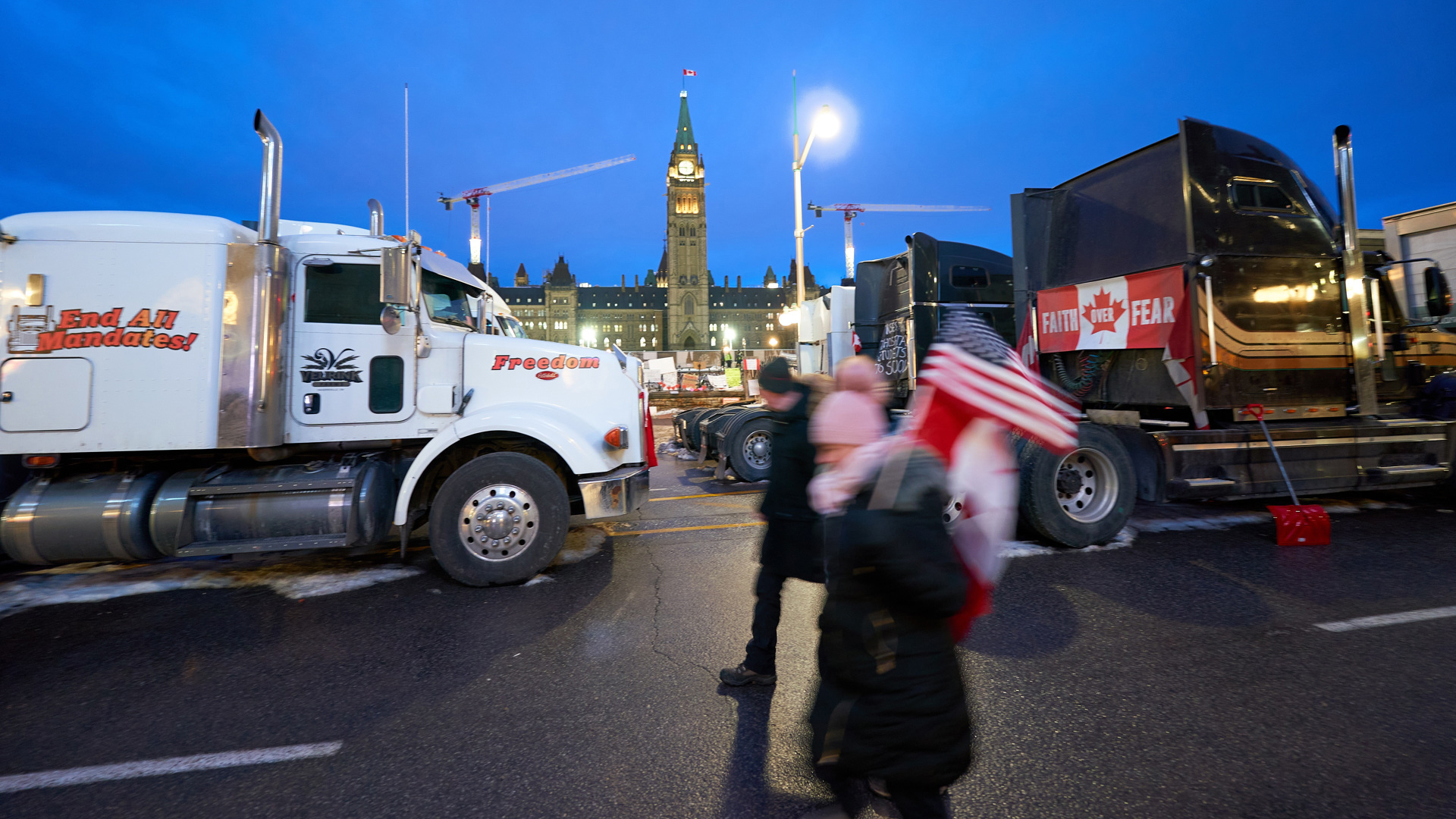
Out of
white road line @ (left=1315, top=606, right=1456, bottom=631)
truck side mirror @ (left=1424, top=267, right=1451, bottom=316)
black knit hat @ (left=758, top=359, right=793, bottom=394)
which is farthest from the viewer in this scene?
truck side mirror @ (left=1424, top=267, right=1451, bottom=316)

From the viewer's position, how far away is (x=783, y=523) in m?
3.09

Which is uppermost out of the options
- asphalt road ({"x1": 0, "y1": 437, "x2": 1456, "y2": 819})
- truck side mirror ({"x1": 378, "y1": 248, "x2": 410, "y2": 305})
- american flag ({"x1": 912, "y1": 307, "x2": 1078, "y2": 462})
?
truck side mirror ({"x1": 378, "y1": 248, "x2": 410, "y2": 305})

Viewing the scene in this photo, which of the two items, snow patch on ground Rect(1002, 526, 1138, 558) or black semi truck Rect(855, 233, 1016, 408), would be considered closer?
snow patch on ground Rect(1002, 526, 1138, 558)

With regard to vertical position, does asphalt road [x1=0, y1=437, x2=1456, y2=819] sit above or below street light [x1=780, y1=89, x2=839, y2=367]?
below

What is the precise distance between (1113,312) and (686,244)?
393ft

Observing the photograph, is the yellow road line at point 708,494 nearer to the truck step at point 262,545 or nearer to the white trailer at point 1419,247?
the truck step at point 262,545

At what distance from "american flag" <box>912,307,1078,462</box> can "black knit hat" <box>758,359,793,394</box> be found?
138 centimetres

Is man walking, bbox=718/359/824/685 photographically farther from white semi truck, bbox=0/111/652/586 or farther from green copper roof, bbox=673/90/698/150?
green copper roof, bbox=673/90/698/150

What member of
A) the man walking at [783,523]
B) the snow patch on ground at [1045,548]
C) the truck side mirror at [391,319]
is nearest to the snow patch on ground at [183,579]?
the truck side mirror at [391,319]

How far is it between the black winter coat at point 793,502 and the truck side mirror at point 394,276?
10.3 ft

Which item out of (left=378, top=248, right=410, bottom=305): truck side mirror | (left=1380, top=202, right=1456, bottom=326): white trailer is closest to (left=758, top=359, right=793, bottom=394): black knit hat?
(left=378, top=248, right=410, bottom=305): truck side mirror

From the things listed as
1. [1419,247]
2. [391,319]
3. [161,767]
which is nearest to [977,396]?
[161,767]

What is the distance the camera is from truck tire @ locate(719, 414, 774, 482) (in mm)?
9094

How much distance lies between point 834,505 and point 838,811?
3.30ft
